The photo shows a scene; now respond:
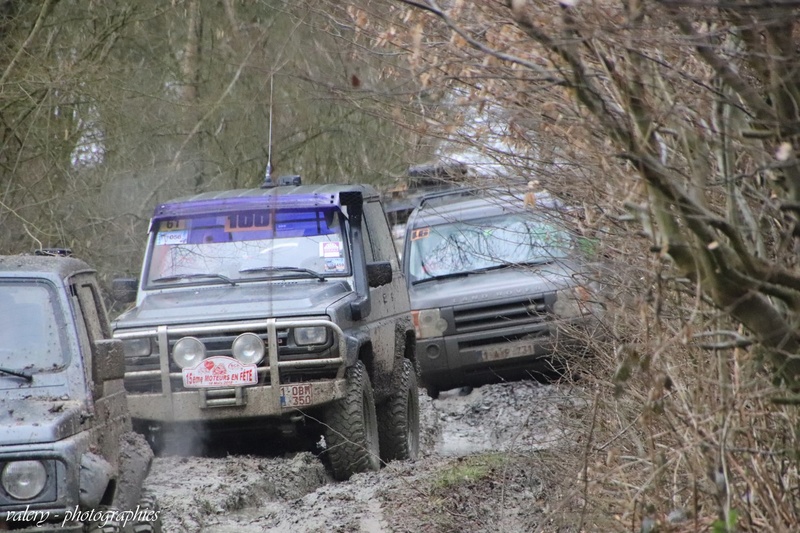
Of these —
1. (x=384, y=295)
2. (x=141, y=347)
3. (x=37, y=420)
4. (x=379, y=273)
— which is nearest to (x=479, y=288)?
(x=384, y=295)

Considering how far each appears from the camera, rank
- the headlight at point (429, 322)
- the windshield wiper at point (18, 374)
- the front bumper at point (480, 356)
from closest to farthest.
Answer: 1. the windshield wiper at point (18, 374)
2. the front bumper at point (480, 356)
3. the headlight at point (429, 322)

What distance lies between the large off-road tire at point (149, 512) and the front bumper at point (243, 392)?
196 centimetres

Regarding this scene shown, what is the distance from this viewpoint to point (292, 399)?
310 inches

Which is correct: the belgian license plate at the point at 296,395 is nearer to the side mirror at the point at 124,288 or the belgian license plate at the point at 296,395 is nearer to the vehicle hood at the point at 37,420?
the side mirror at the point at 124,288

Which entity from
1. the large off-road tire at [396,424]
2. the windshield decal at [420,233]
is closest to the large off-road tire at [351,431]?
the large off-road tire at [396,424]

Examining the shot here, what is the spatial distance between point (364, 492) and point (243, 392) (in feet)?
3.77

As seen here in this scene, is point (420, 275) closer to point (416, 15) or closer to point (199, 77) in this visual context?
point (199, 77)

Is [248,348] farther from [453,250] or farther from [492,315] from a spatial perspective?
[453,250]

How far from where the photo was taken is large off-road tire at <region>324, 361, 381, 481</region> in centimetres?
802

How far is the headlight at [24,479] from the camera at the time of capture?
179 inches

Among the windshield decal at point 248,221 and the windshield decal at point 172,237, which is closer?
the windshield decal at point 248,221

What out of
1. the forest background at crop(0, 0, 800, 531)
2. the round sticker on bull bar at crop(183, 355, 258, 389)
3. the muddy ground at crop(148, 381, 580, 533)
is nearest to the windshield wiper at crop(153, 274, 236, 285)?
the round sticker on bull bar at crop(183, 355, 258, 389)

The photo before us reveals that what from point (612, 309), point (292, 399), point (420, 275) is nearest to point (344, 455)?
point (292, 399)

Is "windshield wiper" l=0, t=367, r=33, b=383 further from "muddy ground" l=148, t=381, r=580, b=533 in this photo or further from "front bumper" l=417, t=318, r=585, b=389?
"front bumper" l=417, t=318, r=585, b=389
